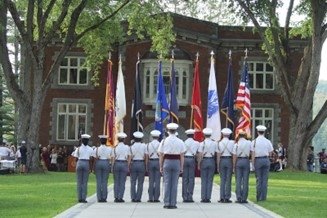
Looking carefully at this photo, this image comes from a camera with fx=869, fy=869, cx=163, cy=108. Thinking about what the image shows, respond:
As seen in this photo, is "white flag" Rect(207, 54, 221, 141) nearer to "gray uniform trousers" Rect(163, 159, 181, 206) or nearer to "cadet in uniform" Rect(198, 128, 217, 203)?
→ "cadet in uniform" Rect(198, 128, 217, 203)

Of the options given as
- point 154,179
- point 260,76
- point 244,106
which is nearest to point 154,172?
point 154,179

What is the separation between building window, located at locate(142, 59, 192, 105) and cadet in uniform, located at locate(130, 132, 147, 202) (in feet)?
102

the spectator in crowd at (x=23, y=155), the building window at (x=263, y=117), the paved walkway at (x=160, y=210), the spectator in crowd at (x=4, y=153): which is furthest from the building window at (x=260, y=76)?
the paved walkway at (x=160, y=210)

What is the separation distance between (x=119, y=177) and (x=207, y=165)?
8.20 feet

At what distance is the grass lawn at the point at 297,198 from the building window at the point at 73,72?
21.6 m

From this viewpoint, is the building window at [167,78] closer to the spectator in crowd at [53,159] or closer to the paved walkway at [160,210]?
the spectator in crowd at [53,159]

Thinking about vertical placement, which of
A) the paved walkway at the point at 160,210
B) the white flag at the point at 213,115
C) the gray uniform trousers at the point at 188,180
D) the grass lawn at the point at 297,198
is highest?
the white flag at the point at 213,115

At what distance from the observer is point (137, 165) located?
24.2 meters

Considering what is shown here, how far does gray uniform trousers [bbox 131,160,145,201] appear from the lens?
2406 cm

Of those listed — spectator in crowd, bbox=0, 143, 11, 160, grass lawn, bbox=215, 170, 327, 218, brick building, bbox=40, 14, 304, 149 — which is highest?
brick building, bbox=40, 14, 304, 149

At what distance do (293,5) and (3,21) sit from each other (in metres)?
16.5

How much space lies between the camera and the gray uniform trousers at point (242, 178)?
23.8 m

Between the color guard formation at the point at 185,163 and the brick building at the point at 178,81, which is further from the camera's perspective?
the brick building at the point at 178,81

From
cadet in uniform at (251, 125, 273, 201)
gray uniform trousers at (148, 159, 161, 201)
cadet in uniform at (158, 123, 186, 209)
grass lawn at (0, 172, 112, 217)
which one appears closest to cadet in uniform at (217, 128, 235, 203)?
cadet in uniform at (251, 125, 273, 201)
